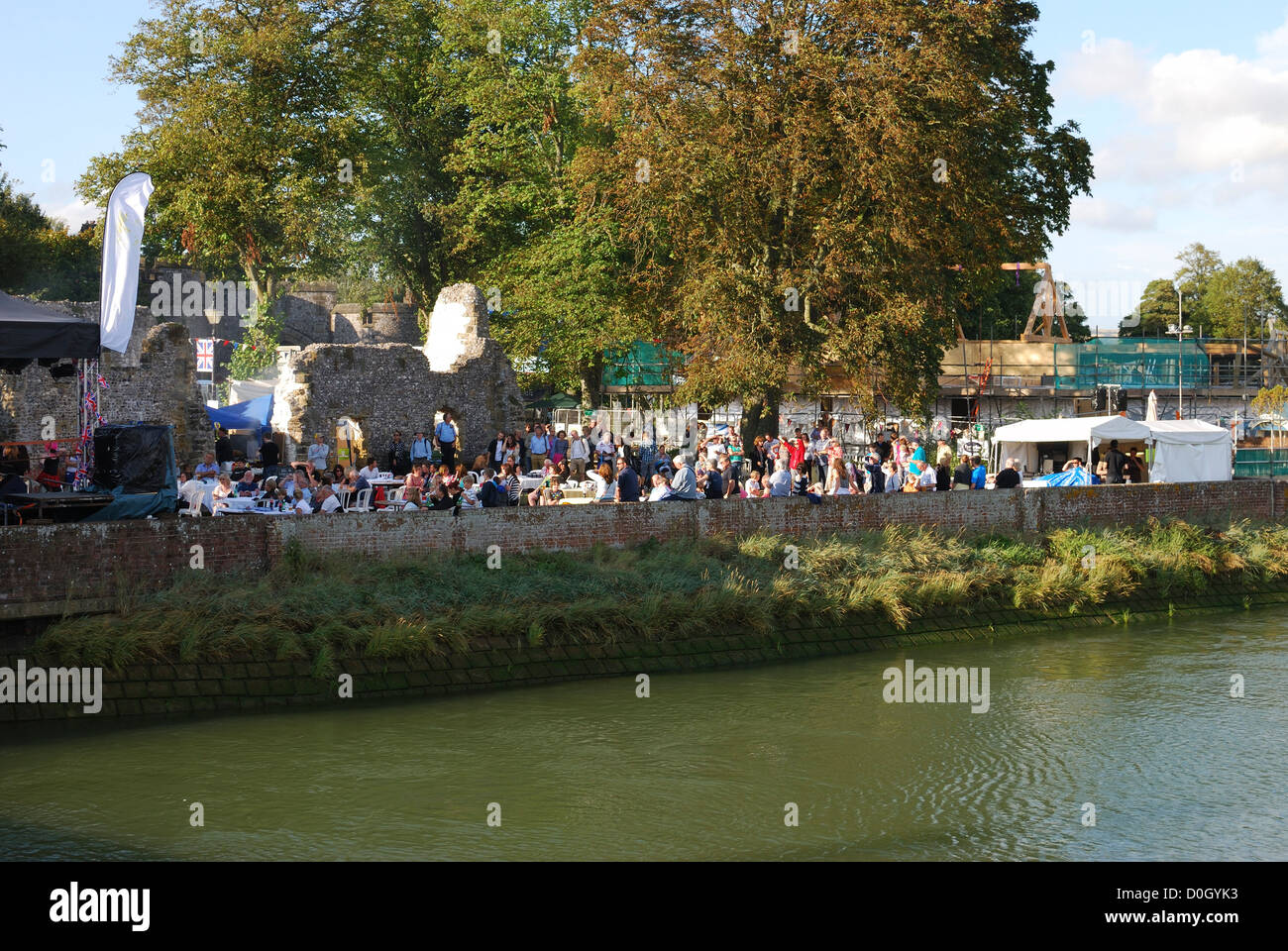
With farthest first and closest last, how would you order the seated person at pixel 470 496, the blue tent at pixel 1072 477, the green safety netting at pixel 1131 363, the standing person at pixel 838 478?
the green safety netting at pixel 1131 363
the blue tent at pixel 1072 477
the standing person at pixel 838 478
the seated person at pixel 470 496

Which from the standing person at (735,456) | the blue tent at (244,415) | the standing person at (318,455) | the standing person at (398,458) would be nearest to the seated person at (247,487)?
the standing person at (318,455)

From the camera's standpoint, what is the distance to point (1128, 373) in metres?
39.1

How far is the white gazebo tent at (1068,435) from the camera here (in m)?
28.0

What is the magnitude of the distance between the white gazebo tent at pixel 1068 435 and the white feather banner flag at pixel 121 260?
18825mm

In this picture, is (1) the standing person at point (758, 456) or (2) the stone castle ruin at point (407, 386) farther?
(2) the stone castle ruin at point (407, 386)

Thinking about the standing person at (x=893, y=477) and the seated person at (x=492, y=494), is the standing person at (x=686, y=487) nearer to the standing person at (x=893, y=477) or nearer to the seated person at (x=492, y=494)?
the seated person at (x=492, y=494)

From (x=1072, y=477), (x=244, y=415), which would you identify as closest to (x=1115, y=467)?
(x=1072, y=477)

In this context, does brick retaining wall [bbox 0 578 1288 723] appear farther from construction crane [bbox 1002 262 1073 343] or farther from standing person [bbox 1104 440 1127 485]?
construction crane [bbox 1002 262 1073 343]

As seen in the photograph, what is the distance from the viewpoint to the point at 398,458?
25422mm

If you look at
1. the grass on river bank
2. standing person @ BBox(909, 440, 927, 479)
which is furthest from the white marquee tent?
standing person @ BBox(909, 440, 927, 479)

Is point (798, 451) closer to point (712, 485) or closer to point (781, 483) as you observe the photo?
point (781, 483)

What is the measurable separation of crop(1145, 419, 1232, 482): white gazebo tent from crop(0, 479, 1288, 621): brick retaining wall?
227 centimetres

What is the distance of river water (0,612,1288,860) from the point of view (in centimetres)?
1152

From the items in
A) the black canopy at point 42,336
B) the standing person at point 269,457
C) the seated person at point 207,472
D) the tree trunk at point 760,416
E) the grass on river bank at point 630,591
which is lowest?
the grass on river bank at point 630,591
